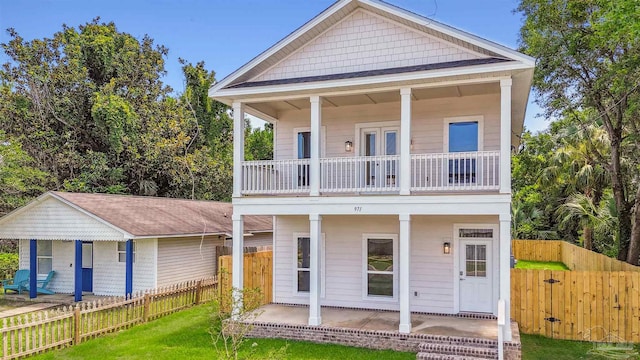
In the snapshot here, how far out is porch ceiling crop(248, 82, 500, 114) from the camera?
Answer: 1114 centimetres

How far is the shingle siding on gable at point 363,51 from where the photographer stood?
11.0m

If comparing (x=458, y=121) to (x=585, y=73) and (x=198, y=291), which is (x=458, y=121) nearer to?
(x=585, y=73)

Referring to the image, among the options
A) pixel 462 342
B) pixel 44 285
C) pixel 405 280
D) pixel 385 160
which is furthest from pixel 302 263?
pixel 44 285

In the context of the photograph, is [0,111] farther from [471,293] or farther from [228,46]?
[471,293]

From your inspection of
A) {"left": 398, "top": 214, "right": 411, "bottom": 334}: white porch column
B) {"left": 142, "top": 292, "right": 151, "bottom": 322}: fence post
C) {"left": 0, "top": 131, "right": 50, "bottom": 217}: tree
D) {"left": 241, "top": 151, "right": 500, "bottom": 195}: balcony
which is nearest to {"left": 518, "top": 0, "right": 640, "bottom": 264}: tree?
{"left": 241, "top": 151, "right": 500, "bottom": 195}: balcony

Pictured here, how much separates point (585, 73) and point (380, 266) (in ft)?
33.0

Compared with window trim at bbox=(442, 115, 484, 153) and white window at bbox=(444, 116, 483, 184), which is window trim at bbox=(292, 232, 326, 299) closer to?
white window at bbox=(444, 116, 483, 184)

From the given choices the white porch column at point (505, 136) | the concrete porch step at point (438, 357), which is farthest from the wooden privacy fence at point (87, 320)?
the white porch column at point (505, 136)

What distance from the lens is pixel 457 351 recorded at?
9281 mm

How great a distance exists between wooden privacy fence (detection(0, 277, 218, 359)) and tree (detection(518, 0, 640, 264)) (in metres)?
14.1

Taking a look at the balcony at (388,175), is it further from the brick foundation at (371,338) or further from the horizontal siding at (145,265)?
the horizontal siding at (145,265)

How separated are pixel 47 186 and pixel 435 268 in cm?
2320

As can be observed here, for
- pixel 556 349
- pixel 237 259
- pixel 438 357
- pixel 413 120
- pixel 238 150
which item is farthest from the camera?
pixel 413 120

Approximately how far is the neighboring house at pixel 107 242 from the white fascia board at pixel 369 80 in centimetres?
656
